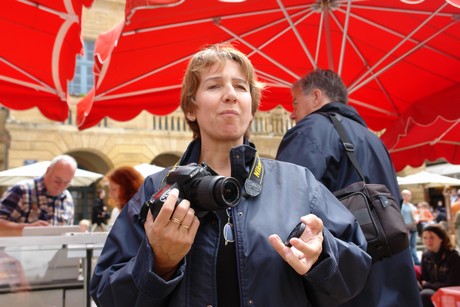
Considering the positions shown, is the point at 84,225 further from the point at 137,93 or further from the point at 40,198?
the point at 40,198

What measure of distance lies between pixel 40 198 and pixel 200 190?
12.8 ft

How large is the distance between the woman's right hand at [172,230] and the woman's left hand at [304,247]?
0.21 meters

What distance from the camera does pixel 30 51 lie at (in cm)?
437

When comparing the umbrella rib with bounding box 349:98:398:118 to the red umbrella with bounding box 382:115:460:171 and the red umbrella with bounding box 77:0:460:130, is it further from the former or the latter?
the red umbrella with bounding box 382:115:460:171

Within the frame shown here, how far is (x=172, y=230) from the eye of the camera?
117 centimetres

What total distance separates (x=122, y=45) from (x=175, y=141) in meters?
14.4

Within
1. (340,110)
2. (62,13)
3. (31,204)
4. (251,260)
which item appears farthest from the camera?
(31,204)

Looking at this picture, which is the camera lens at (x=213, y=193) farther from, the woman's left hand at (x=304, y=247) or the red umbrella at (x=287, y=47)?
the red umbrella at (x=287, y=47)

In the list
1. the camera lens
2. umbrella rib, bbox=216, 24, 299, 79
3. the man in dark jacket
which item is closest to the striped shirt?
umbrella rib, bbox=216, 24, 299, 79

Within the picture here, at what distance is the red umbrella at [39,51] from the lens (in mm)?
3682

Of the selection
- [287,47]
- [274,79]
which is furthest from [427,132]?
[287,47]

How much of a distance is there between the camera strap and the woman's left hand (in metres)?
0.22

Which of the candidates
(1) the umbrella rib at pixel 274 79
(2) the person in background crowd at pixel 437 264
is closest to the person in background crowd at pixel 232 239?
(1) the umbrella rib at pixel 274 79

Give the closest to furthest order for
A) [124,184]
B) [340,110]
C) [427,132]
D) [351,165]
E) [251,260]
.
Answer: [251,260] → [351,165] → [340,110] → [124,184] → [427,132]
